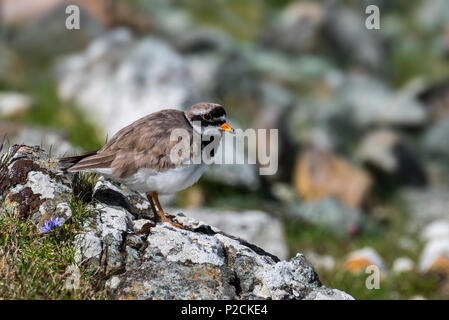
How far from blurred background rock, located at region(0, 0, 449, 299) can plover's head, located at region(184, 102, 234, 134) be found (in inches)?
164

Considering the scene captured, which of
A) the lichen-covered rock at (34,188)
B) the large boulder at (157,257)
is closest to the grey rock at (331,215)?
the large boulder at (157,257)

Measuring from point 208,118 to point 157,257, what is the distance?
207 cm

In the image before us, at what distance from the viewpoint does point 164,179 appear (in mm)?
7715

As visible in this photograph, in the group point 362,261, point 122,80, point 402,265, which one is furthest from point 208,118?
point 122,80

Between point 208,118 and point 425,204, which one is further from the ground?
point 425,204

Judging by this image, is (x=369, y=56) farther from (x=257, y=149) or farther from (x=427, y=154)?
(x=257, y=149)

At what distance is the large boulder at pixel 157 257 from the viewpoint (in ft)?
22.3

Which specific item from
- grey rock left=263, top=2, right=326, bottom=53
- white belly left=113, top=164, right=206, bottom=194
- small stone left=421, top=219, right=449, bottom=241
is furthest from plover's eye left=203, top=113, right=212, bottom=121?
grey rock left=263, top=2, right=326, bottom=53

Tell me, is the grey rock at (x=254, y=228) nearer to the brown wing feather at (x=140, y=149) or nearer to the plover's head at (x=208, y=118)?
the plover's head at (x=208, y=118)

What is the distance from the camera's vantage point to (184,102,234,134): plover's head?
26.8 ft

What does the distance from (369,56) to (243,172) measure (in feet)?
37.6

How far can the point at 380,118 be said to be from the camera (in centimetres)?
2286

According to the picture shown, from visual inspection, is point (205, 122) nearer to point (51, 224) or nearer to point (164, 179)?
point (164, 179)

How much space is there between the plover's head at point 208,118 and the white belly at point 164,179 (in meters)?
0.61
